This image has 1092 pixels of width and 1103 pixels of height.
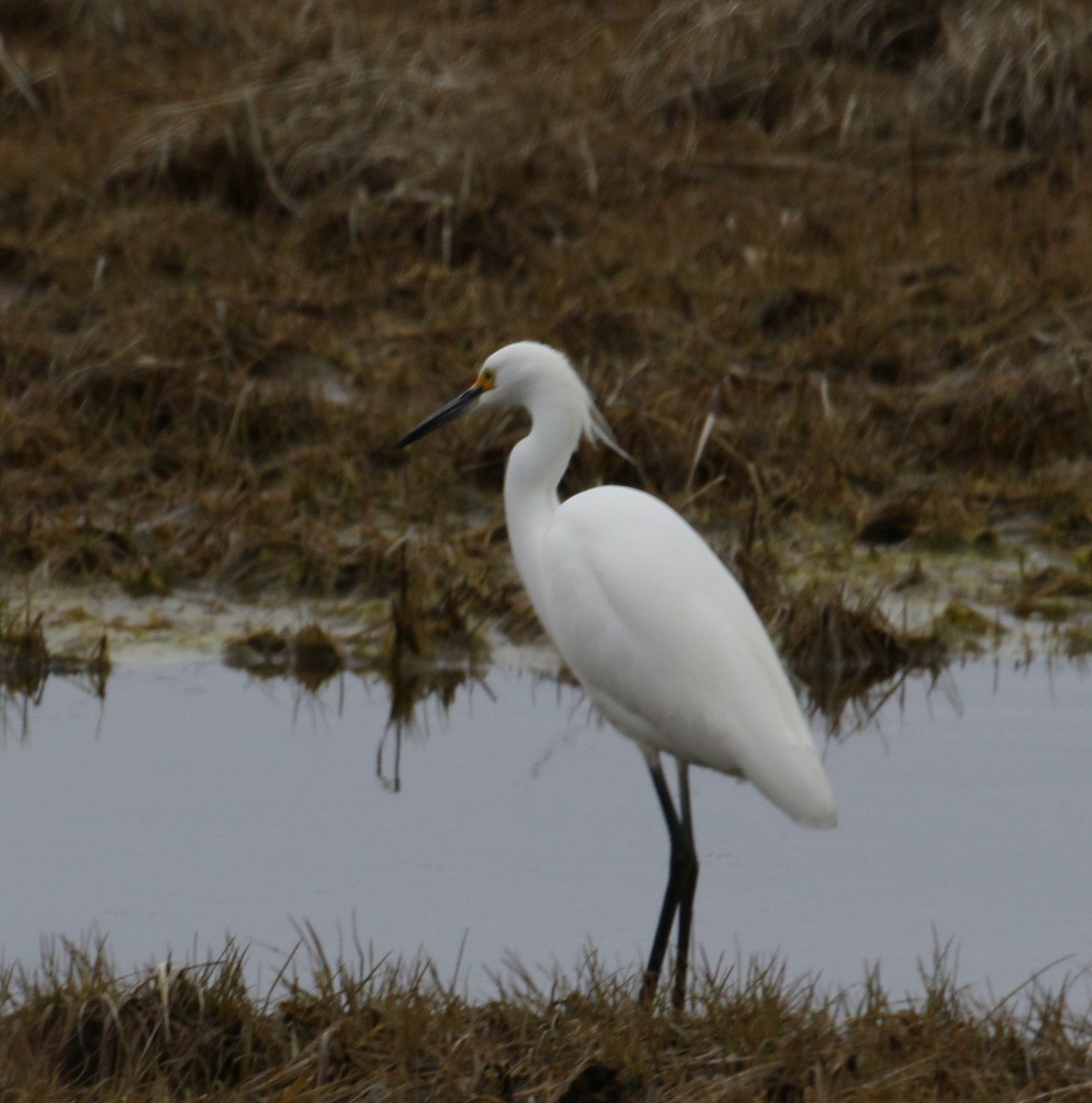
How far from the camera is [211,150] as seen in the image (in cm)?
924

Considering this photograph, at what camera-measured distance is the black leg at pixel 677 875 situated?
4.28 meters

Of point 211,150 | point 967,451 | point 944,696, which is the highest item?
point 211,150

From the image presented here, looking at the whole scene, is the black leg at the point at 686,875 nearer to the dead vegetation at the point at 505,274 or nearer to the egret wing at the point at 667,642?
the egret wing at the point at 667,642

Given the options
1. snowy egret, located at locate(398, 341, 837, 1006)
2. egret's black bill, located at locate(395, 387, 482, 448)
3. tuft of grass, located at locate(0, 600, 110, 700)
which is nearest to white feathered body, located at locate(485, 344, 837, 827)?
snowy egret, located at locate(398, 341, 837, 1006)

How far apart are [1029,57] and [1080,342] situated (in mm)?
2816

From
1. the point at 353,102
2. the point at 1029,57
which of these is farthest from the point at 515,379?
the point at 1029,57

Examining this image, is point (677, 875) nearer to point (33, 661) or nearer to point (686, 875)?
point (686, 875)

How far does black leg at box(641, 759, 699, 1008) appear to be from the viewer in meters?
4.28

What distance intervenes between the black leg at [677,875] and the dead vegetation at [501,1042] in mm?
599

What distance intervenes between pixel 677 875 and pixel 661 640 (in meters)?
0.47

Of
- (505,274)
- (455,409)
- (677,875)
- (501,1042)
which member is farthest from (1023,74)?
(501,1042)

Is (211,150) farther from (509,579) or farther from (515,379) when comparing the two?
(515,379)

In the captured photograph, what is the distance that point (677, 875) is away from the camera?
443 centimetres

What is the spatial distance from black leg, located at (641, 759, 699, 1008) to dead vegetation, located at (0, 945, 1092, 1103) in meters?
0.60
